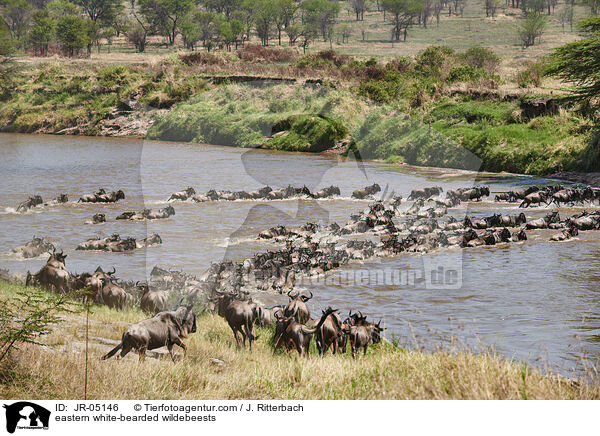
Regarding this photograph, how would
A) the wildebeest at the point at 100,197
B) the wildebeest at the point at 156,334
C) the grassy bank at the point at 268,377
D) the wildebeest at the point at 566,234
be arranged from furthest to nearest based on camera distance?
1. the wildebeest at the point at 100,197
2. the wildebeest at the point at 566,234
3. the wildebeest at the point at 156,334
4. the grassy bank at the point at 268,377

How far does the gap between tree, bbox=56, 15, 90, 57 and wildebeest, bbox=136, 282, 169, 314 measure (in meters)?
85.2

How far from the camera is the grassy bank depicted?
6.27 metres

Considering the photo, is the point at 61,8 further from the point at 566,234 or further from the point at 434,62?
the point at 566,234

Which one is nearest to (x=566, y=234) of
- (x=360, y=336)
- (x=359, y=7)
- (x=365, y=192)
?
(x=365, y=192)

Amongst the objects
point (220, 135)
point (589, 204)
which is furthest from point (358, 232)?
point (220, 135)

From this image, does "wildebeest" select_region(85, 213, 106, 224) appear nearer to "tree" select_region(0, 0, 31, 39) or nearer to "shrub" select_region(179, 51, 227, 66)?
"shrub" select_region(179, 51, 227, 66)

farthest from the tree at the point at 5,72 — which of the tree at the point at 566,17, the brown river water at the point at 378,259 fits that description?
the tree at the point at 566,17

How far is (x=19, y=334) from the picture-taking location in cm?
682

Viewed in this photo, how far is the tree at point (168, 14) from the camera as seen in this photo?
106m

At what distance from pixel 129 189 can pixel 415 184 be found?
12.2 m

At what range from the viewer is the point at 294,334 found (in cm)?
871

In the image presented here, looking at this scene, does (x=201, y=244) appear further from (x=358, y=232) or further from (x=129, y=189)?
(x=129, y=189)

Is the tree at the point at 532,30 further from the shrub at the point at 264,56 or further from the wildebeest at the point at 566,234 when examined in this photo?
the wildebeest at the point at 566,234
